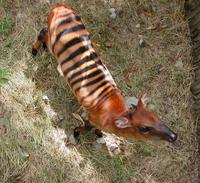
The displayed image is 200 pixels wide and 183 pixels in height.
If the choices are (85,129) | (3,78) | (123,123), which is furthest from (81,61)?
(3,78)

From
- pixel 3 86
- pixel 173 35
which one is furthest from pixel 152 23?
pixel 3 86

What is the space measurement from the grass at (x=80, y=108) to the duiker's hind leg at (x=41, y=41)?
0.12m

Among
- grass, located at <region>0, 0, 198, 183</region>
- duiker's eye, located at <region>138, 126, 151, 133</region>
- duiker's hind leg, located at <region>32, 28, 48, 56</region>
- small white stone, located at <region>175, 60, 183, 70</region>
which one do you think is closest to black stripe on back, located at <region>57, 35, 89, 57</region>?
duiker's hind leg, located at <region>32, 28, 48, 56</region>

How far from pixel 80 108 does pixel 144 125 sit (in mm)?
1341

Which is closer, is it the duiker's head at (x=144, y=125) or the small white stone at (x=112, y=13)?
the duiker's head at (x=144, y=125)

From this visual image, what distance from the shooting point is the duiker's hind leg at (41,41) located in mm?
5527

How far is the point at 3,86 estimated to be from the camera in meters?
5.70

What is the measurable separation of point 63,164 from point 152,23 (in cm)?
229

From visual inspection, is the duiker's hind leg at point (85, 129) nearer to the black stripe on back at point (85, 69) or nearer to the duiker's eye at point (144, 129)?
→ the black stripe on back at point (85, 69)

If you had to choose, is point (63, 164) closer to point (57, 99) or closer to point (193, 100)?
point (57, 99)

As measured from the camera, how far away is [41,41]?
5664 mm

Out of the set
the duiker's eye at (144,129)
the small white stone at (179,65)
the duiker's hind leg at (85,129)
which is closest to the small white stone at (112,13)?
the small white stone at (179,65)

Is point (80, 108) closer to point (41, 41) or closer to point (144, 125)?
point (41, 41)

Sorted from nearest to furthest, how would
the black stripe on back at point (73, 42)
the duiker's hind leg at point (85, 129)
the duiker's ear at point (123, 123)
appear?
the duiker's ear at point (123, 123)
the black stripe on back at point (73, 42)
the duiker's hind leg at point (85, 129)
